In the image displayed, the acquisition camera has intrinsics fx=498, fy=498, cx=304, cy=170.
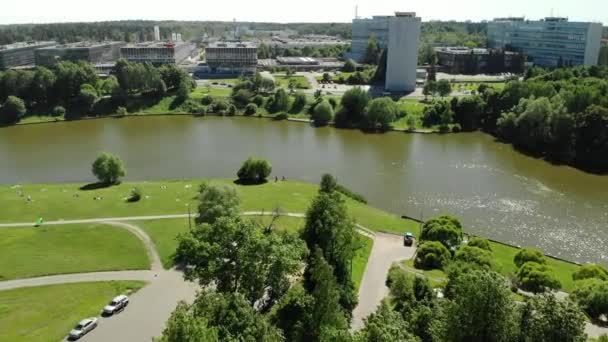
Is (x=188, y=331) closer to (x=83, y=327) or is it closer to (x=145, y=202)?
(x=83, y=327)

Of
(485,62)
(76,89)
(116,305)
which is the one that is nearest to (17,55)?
(76,89)

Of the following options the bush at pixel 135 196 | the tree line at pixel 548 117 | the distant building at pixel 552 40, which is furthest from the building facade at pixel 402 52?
the bush at pixel 135 196

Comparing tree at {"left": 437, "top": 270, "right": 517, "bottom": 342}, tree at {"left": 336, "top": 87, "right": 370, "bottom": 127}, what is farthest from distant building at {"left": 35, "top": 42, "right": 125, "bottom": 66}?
tree at {"left": 437, "top": 270, "right": 517, "bottom": 342}

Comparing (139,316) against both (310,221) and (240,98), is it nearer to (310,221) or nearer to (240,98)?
(310,221)

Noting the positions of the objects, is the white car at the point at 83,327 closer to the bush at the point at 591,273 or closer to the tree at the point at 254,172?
the tree at the point at 254,172

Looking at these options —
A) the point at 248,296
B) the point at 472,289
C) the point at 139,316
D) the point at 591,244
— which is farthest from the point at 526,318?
the point at 591,244

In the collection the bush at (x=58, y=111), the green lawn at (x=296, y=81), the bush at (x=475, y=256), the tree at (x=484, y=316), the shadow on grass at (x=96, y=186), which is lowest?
the shadow on grass at (x=96, y=186)
